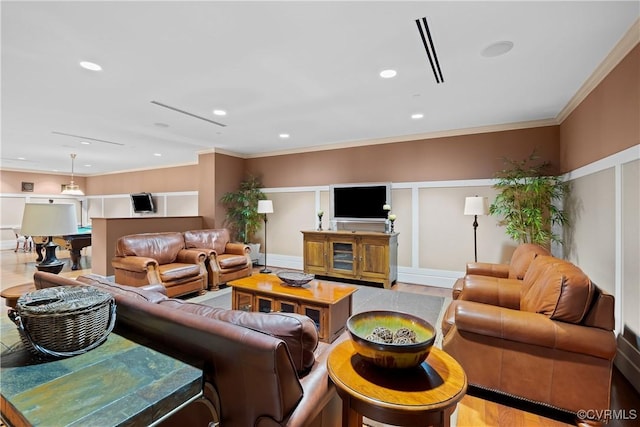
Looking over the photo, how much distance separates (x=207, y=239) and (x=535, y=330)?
4870 mm

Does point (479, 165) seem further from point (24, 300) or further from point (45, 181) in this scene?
point (45, 181)

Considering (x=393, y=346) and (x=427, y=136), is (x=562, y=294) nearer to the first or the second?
(x=393, y=346)

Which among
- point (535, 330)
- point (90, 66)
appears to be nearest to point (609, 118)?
point (535, 330)

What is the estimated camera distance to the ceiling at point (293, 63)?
1967 mm

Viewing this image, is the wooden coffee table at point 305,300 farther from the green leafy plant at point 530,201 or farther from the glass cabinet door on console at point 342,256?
the green leafy plant at point 530,201

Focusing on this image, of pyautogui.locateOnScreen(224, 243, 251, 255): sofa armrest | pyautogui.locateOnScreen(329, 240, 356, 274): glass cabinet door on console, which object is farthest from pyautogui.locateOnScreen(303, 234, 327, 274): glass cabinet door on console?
pyautogui.locateOnScreen(224, 243, 251, 255): sofa armrest

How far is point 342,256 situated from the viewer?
5195 millimetres

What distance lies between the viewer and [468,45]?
92.4 inches

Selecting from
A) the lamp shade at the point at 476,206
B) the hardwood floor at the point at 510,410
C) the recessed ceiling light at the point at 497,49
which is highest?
the recessed ceiling light at the point at 497,49

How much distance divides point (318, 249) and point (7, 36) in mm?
4397

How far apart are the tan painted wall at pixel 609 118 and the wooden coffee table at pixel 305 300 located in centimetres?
263

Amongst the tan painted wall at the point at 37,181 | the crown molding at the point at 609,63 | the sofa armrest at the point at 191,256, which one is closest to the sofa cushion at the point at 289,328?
the crown molding at the point at 609,63

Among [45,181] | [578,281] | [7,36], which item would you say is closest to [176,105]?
[7,36]

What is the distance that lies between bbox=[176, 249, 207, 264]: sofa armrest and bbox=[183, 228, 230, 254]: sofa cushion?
31cm
